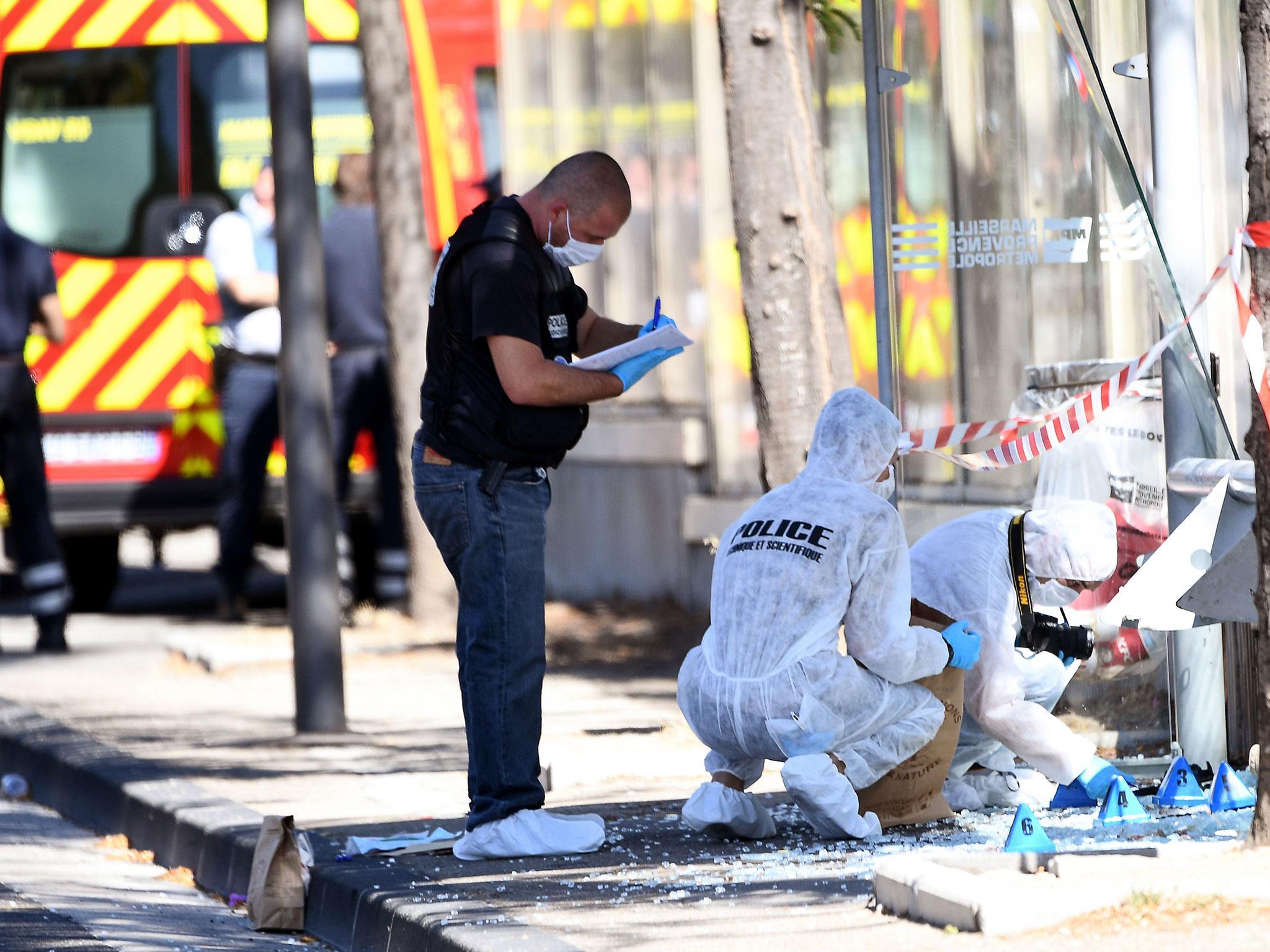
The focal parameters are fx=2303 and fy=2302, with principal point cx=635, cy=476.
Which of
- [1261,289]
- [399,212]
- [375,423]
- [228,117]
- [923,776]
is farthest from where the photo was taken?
[228,117]

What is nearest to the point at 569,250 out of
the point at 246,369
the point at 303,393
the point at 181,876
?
the point at 181,876

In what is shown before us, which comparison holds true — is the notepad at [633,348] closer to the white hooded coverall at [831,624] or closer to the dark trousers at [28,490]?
the white hooded coverall at [831,624]

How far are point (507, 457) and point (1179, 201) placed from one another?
76.5 inches

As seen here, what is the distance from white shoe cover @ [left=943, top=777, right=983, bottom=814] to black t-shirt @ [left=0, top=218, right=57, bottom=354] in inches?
232

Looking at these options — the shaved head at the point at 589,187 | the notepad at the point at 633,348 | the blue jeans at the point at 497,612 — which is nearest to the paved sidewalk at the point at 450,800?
the blue jeans at the point at 497,612

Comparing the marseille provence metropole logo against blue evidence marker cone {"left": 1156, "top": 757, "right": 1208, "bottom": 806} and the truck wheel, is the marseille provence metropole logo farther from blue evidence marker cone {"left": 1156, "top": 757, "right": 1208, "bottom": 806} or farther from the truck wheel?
the truck wheel

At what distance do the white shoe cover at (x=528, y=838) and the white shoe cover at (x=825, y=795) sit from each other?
532 millimetres

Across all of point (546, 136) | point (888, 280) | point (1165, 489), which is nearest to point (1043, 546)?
point (1165, 489)

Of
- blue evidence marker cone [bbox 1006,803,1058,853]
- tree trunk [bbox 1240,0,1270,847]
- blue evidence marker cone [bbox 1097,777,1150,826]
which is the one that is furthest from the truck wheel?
tree trunk [bbox 1240,0,1270,847]

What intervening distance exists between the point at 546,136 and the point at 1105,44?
6.09 m

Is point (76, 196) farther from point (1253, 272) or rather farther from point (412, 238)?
point (1253, 272)

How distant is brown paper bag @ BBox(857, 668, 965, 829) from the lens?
5.75m

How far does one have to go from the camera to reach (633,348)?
551cm

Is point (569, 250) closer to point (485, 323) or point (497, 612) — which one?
point (485, 323)
